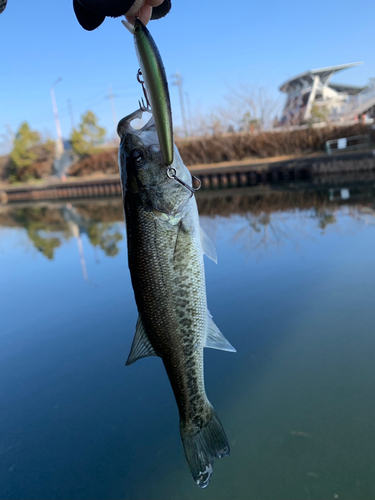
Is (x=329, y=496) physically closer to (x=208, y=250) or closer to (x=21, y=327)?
(x=208, y=250)

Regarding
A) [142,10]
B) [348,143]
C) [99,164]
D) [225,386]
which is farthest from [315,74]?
[142,10]

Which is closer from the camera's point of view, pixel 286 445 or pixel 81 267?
pixel 286 445

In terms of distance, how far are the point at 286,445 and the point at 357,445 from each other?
1.88 feet

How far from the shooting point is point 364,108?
30.5 m

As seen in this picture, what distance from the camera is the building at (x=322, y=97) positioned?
101 ft

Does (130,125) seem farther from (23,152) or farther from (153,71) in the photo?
(23,152)

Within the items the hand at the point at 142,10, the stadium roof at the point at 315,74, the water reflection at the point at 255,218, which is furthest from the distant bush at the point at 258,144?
the hand at the point at 142,10

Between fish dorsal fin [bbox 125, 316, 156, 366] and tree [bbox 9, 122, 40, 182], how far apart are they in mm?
49358

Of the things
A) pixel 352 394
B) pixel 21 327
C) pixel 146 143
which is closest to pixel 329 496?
pixel 352 394

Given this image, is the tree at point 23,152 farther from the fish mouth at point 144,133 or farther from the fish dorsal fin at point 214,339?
the fish dorsal fin at point 214,339

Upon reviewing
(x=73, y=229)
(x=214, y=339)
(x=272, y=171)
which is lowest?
(x=73, y=229)

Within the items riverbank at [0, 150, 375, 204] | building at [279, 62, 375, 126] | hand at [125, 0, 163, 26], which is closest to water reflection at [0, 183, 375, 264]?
riverbank at [0, 150, 375, 204]

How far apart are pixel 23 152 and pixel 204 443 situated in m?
50.1

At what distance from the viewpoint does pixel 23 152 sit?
150 feet
